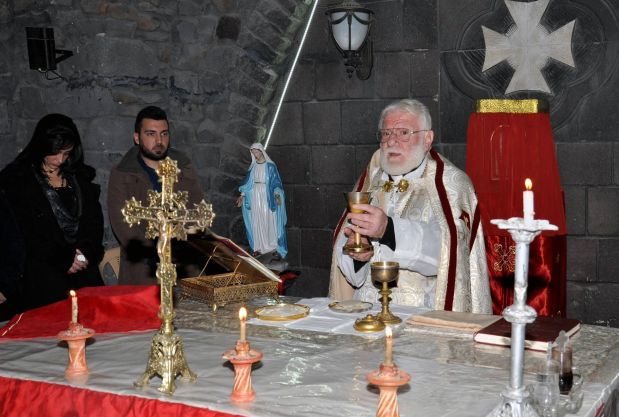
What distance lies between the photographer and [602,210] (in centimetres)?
588

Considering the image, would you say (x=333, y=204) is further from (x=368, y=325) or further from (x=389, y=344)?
(x=389, y=344)

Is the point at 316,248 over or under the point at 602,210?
under

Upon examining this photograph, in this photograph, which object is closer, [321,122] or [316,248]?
[321,122]

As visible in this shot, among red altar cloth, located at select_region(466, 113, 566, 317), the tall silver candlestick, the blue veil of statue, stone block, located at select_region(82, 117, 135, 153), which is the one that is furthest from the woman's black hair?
the tall silver candlestick

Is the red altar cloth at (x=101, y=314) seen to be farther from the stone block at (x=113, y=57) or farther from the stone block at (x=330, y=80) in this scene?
the stone block at (x=330, y=80)

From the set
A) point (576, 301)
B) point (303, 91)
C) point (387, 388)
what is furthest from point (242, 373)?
point (303, 91)

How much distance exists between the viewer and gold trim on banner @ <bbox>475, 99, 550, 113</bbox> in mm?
5301

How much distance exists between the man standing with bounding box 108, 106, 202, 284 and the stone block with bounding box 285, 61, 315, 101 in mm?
1927

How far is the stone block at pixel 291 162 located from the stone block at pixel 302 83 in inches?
17.5

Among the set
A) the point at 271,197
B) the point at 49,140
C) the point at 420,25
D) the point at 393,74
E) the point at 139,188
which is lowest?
the point at 271,197

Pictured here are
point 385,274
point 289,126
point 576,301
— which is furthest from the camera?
point 289,126

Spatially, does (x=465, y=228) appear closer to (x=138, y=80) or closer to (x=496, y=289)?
(x=496, y=289)

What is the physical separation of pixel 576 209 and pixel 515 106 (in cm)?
111

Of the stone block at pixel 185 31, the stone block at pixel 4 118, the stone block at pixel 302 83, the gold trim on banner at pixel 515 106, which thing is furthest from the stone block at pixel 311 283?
the stone block at pixel 4 118
